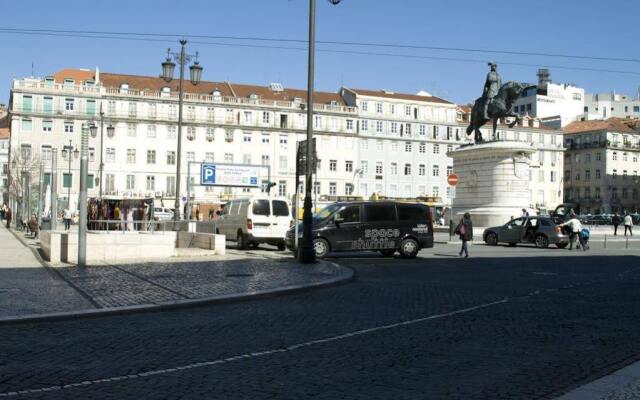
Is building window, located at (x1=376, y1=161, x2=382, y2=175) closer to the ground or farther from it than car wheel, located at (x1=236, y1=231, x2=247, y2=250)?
farther from it

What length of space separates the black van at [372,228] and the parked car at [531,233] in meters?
11.1

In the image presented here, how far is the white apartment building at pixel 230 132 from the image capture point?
8612cm

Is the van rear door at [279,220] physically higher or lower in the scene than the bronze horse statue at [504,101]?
lower

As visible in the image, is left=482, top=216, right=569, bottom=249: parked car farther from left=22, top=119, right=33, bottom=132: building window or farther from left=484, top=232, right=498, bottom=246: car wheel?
left=22, top=119, right=33, bottom=132: building window

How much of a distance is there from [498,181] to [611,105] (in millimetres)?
108464

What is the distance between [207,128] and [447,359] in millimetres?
85651

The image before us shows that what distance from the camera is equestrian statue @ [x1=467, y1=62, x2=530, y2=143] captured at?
42.8m

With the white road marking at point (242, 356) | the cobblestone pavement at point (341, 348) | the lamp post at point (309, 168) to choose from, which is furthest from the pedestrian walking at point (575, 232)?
the white road marking at point (242, 356)

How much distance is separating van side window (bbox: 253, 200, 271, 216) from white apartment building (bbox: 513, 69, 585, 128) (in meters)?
106

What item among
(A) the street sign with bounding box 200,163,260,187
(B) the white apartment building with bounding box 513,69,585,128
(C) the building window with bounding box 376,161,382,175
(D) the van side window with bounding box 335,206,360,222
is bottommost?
(D) the van side window with bounding box 335,206,360,222

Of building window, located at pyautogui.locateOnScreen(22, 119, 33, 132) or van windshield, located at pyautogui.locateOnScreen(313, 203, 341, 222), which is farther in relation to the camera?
building window, located at pyautogui.locateOnScreen(22, 119, 33, 132)

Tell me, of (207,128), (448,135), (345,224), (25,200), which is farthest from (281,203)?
(448,135)

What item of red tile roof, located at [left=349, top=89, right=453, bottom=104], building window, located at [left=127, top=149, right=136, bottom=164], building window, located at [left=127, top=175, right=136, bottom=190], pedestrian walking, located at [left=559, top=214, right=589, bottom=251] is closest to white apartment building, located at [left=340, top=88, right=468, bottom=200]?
red tile roof, located at [left=349, top=89, right=453, bottom=104]

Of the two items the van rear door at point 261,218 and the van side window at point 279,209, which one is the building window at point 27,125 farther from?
the van side window at point 279,209
